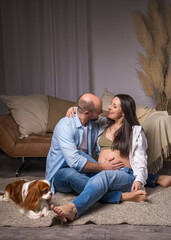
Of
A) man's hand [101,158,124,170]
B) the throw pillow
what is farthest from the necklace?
the throw pillow

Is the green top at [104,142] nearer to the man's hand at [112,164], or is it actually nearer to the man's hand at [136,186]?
the man's hand at [112,164]

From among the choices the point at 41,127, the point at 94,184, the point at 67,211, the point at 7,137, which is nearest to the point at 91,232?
the point at 67,211

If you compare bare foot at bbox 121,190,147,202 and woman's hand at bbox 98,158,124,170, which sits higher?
woman's hand at bbox 98,158,124,170

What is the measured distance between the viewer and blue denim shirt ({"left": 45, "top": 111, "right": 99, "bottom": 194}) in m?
2.27

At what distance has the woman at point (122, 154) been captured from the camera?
2.16 metres

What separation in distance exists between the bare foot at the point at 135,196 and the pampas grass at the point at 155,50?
211cm

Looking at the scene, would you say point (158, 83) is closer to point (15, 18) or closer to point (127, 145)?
point (127, 145)

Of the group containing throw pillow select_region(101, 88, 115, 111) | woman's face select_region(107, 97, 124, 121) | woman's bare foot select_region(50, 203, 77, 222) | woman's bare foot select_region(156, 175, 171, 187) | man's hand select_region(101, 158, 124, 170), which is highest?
woman's face select_region(107, 97, 124, 121)

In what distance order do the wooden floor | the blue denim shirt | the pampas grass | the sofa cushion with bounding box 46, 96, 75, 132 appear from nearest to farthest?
1. the wooden floor
2. the blue denim shirt
3. the sofa cushion with bounding box 46, 96, 75, 132
4. the pampas grass

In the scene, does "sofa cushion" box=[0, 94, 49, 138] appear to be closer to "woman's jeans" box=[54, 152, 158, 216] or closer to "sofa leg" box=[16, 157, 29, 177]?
"sofa leg" box=[16, 157, 29, 177]

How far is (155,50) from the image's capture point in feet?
13.7

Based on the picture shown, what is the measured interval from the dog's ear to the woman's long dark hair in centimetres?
75

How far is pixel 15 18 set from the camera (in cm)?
439

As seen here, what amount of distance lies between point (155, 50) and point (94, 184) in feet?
8.72
